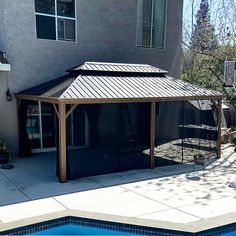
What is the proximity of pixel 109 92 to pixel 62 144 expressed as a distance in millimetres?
2351

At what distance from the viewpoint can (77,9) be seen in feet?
45.4

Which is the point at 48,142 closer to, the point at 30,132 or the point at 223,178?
the point at 30,132

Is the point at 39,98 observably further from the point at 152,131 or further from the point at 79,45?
the point at 79,45

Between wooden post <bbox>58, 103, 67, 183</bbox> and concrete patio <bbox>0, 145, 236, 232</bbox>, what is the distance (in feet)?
1.10

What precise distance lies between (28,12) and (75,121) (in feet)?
15.8

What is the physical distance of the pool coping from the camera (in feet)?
20.8

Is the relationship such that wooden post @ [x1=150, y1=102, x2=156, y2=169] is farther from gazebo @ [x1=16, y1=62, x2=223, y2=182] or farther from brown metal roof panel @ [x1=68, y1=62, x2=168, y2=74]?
brown metal roof panel @ [x1=68, y1=62, x2=168, y2=74]

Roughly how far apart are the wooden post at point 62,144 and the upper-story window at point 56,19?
5236mm

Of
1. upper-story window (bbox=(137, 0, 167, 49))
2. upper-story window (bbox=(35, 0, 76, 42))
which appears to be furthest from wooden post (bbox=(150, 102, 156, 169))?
upper-story window (bbox=(137, 0, 167, 49))

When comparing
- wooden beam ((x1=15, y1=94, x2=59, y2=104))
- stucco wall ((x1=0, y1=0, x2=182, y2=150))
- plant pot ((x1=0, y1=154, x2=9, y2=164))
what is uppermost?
stucco wall ((x1=0, y1=0, x2=182, y2=150))

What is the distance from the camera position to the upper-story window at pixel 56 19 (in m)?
13.0

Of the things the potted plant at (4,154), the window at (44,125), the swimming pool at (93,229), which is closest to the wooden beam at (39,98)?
the window at (44,125)

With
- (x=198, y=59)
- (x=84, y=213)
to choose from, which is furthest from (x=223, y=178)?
(x=198, y=59)

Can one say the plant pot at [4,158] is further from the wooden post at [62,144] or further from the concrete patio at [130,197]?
the wooden post at [62,144]
